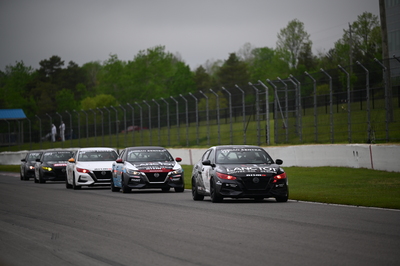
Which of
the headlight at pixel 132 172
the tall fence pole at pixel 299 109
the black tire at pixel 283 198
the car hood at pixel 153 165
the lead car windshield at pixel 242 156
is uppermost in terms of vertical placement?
the tall fence pole at pixel 299 109

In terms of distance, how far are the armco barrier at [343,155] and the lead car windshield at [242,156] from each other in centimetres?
636

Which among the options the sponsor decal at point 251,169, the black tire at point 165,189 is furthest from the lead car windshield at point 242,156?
the black tire at point 165,189

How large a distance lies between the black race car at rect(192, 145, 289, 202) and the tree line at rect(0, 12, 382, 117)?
62.9 m

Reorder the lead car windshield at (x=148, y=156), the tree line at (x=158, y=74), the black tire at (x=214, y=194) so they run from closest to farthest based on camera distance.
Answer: the black tire at (x=214, y=194), the lead car windshield at (x=148, y=156), the tree line at (x=158, y=74)

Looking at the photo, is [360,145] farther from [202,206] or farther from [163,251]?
[163,251]

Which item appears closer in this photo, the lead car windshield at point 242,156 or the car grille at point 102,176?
the lead car windshield at point 242,156

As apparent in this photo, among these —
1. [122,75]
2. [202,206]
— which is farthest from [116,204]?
[122,75]

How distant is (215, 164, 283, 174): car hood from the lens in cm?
1712

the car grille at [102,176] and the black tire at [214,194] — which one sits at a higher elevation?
the car grille at [102,176]

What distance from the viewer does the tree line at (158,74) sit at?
3593 inches

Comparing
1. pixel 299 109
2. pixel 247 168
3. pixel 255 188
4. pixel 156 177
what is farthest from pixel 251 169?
pixel 299 109

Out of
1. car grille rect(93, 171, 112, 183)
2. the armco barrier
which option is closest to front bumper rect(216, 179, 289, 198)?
the armco barrier

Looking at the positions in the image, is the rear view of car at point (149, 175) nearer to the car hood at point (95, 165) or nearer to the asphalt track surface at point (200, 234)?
the car hood at point (95, 165)

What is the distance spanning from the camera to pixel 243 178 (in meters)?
17.0
